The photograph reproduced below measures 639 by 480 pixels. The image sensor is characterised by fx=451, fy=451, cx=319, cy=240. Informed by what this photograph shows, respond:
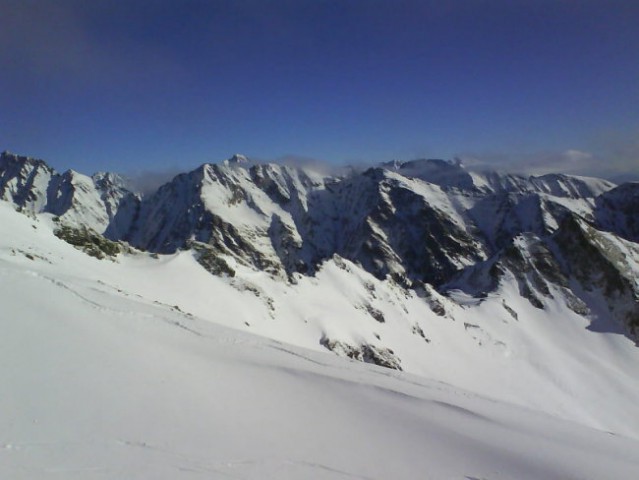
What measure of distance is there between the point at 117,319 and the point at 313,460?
1060cm

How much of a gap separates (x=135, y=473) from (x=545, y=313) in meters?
117

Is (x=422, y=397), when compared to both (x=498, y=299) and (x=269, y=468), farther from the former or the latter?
(x=498, y=299)

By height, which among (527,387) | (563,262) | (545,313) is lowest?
(527,387)

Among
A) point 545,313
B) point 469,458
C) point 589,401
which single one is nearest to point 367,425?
point 469,458

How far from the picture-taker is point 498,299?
105 m

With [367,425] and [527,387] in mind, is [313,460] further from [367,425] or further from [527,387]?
[527,387]

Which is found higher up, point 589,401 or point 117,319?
point 117,319

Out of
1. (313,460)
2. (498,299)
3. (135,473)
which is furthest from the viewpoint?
(498,299)

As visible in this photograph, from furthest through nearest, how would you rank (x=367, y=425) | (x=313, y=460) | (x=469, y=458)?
1. (x=367, y=425)
2. (x=469, y=458)
3. (x=313, y=460)

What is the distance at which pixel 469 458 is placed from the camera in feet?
37.4

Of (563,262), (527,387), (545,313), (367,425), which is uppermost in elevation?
(563,262)

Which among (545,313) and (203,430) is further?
(545,313)

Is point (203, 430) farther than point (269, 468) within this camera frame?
Yes

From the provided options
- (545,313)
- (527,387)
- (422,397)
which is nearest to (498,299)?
(545,313)
